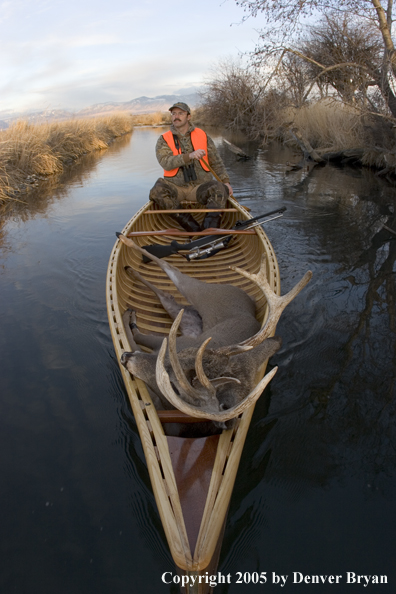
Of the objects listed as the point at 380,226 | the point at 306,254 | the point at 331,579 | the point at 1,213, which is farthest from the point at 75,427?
the point at 1,213

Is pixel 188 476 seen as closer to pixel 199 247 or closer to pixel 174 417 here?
pixel 174 417

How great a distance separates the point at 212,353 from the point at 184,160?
4.55 meters

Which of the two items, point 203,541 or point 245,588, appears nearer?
point 203,541

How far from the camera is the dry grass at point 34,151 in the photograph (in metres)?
12.8

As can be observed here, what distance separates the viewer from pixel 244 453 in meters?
3.05

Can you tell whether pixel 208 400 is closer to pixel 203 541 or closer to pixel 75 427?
pixel 203 541

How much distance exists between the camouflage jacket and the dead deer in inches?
114

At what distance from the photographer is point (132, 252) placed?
18.3ft

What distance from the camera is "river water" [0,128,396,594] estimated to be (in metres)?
2.41

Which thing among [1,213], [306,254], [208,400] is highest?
[1,213]

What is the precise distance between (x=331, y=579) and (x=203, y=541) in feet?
3.72

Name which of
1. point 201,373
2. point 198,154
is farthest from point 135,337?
point 198,154

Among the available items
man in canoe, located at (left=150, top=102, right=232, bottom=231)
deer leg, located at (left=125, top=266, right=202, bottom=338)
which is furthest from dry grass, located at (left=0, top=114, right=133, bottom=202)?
deer leg, located at (left=125, top=266, right=202, bottom=338)

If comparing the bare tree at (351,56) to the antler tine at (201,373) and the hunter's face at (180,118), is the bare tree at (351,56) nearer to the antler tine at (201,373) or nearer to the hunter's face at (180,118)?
the hunter's face at (180,118)
